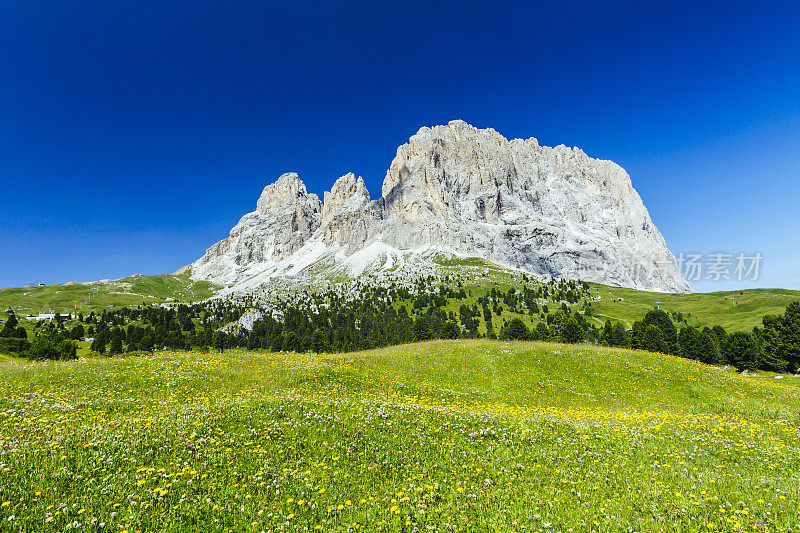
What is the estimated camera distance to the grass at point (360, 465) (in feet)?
29.1

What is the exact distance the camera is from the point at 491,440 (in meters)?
14.7

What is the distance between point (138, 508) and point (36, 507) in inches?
84.1

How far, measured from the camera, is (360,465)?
40.3 ft

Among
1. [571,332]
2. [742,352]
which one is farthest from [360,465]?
[742,352]

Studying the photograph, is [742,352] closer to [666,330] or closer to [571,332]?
[666,330]

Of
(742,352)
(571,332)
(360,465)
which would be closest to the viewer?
(360,465)

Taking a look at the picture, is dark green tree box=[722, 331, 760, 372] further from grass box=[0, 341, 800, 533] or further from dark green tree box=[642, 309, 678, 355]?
grass box=[0, 341, 800, 533]

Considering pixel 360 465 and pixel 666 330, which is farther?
pixel 666 330

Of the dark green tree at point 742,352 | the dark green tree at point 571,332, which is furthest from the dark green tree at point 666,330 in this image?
the dark green tree at point 571,332

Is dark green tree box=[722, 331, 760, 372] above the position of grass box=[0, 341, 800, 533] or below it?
below

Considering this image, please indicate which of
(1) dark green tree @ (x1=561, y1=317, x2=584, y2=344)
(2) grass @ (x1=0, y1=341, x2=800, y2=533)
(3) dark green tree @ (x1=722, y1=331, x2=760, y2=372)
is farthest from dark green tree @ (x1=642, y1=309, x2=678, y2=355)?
(2) grass @ (x1=0, y1=341, x2=800, y2=533)

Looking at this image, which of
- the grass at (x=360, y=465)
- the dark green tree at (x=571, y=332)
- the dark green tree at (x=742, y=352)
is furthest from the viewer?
the dark green tree at (x=571, y=332)

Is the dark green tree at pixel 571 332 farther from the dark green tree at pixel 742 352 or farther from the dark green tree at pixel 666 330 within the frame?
the dark green tree at pixel 742 352

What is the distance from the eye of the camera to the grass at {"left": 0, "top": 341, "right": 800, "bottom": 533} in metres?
8.88
